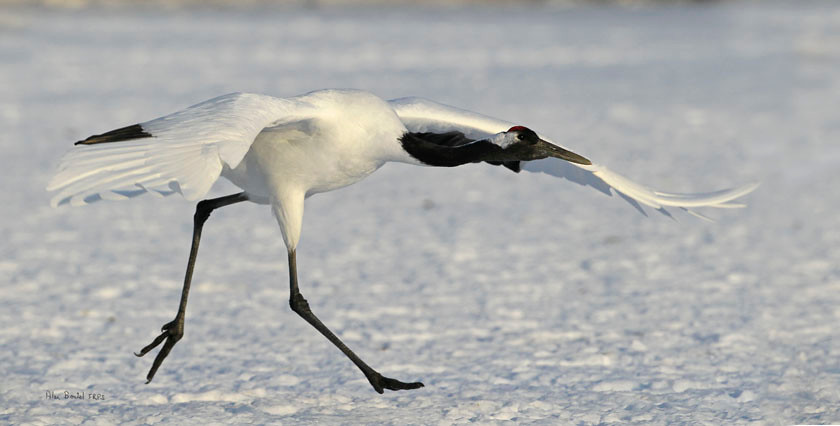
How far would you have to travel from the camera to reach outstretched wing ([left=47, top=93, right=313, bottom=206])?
3984mm

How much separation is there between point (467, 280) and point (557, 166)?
1917 millimetres

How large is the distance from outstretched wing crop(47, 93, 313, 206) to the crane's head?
3.64 ft

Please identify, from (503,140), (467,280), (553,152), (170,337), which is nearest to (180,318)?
(170,337)

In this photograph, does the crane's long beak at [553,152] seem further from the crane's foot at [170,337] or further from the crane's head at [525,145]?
the crane's foot at [170,337]

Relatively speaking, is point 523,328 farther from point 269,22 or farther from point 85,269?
point 269,22

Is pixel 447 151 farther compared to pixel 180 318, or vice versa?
pixel 180 318

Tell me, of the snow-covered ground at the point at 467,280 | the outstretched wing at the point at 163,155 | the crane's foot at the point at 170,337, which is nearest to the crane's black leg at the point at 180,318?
the crane's foot at the point at 170,337

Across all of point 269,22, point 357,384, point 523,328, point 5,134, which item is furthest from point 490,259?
point 269,22

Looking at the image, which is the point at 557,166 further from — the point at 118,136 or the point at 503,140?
the point at 118,136

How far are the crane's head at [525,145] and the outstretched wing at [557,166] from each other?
250 mm

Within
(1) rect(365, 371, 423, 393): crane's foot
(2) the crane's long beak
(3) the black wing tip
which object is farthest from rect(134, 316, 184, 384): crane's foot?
Answer: (2) the crane's long beak

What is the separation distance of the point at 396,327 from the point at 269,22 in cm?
2372

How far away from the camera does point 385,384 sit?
5.02 meters

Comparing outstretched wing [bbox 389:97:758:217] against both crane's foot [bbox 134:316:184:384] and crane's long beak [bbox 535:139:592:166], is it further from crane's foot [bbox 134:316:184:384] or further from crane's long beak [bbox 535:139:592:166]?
crane's foot [bbox 134:316:184:384]
